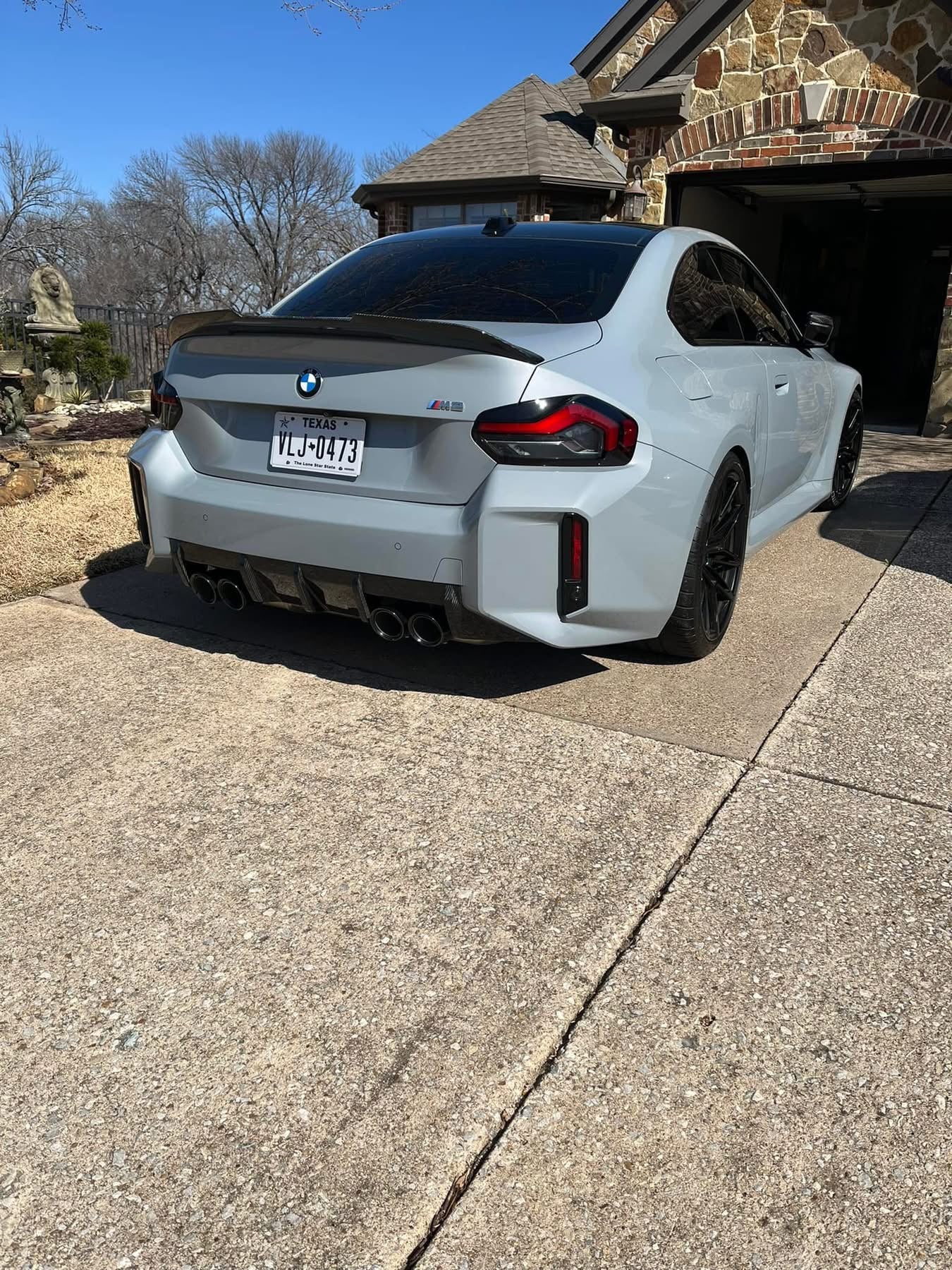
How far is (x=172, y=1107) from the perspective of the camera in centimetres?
192

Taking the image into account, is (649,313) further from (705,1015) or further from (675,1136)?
(675,1136)

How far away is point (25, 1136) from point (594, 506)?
7.23ft

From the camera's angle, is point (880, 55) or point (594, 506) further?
point (880, 55)

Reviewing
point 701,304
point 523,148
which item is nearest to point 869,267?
point 523,148

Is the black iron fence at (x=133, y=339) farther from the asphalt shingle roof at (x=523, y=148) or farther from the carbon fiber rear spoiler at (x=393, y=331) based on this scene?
the carbon fiber rear spoiler at (x=393, y=331)

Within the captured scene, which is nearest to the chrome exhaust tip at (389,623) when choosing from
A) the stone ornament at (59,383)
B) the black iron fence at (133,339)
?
the stone ornament at (59,383)

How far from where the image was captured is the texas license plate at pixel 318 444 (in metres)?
3.36

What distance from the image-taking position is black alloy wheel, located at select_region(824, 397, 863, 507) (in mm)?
6523

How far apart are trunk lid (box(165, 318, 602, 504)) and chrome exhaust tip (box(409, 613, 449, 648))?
15.1 inches

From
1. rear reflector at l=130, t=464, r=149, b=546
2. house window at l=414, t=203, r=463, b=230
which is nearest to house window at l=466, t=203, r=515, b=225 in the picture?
house window at l=414, t=203, r=463, b=230

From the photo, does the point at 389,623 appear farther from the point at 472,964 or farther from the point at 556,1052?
the point at 556,1052

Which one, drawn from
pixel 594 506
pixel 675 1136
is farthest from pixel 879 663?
pixel 675 1136

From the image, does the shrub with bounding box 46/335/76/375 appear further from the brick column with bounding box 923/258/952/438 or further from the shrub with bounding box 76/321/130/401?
the brick column with bounding box 923/258/952/438

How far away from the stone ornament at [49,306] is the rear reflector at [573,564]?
13.1 meters
